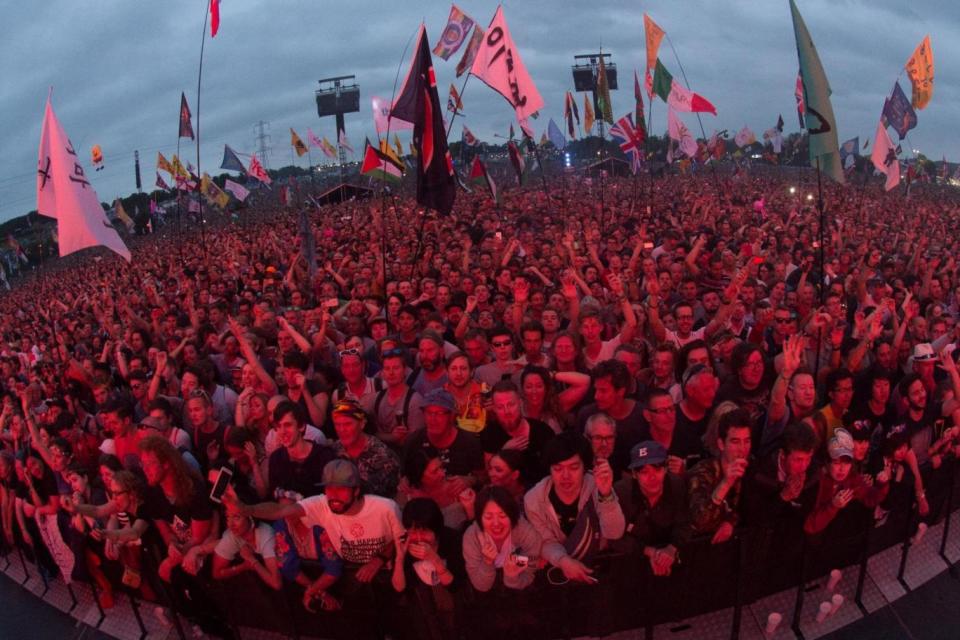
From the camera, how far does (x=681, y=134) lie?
747 inches

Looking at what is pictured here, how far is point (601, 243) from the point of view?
12.7 m

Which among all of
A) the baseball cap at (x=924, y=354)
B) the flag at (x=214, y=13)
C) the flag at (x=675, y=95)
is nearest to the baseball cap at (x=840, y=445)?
the baseball cap at (x=924, y=354)

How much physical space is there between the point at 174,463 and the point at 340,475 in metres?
1.31

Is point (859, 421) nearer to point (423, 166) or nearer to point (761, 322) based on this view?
point (761, 322)

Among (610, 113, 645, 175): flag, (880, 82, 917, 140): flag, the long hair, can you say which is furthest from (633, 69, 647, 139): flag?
the long hair

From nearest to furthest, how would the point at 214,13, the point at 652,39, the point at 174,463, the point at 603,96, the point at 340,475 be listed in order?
1. the point at 340,475
2. the point at 174,463
3. the point at 214,13
4. the point at 652,39
5. the point at 603,96

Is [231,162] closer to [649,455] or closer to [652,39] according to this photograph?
[652,39]

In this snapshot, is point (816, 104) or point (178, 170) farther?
point (178, 170)

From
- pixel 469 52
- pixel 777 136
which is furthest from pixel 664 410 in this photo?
pixel 777 136

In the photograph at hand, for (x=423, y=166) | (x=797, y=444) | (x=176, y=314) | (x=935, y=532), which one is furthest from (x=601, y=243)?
(x=797, y=444)

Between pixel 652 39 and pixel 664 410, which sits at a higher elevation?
pixel 652 39

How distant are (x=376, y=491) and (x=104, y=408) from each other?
2.56 metres

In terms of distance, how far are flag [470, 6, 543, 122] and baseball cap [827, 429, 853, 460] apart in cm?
720

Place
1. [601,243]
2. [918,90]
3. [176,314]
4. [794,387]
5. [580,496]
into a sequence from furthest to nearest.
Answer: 1. [918,90]
2. [601,243]
3. [176,314]
4. [794,387]
5. [580,496]
